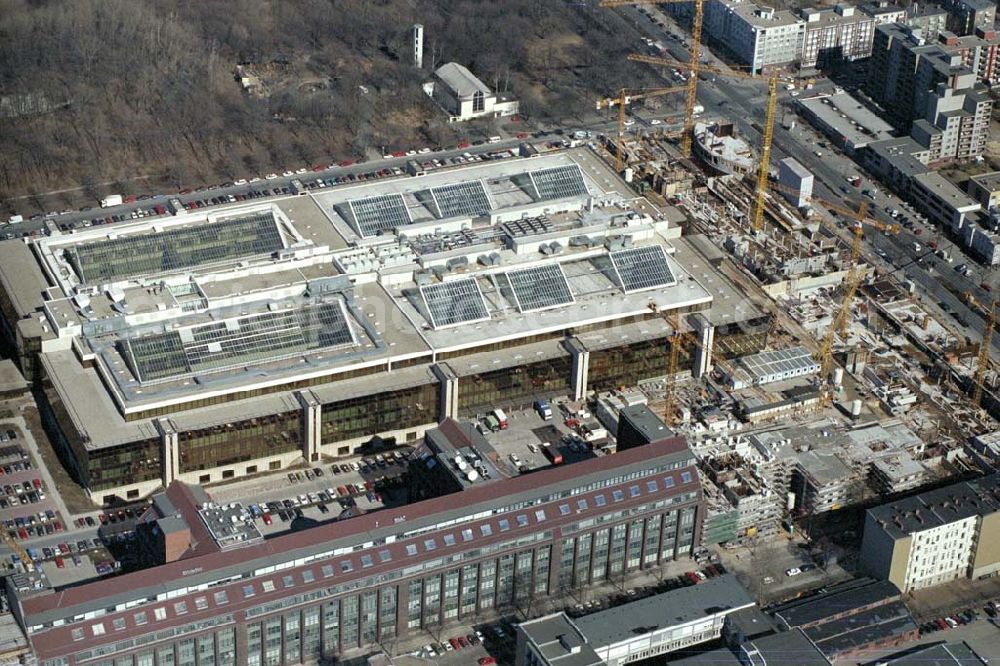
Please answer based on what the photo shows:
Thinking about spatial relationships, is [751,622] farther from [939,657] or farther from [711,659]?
[939,657]

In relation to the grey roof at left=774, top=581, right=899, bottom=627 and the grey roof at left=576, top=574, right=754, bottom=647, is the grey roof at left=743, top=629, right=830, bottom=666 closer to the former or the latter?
the grey roof at left=774, top=581, right=899, bottom=627

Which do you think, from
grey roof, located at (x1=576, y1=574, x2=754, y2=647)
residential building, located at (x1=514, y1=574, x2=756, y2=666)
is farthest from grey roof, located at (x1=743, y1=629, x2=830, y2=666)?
grey roof, located at (x1=576, y1=574, x2=754, y2=647)

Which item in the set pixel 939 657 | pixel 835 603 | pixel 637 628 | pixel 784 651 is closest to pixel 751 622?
pixel 784 651

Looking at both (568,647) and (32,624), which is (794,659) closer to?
(568,647)

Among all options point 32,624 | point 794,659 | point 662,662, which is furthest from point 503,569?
point 32,624

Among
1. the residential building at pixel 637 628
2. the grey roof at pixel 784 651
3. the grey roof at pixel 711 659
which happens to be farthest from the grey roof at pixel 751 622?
the grey roof at pixel 711 659

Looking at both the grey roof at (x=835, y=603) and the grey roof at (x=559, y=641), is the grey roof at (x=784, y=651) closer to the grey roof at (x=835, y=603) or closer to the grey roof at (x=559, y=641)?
the grey roof at (x=835, y=603)
